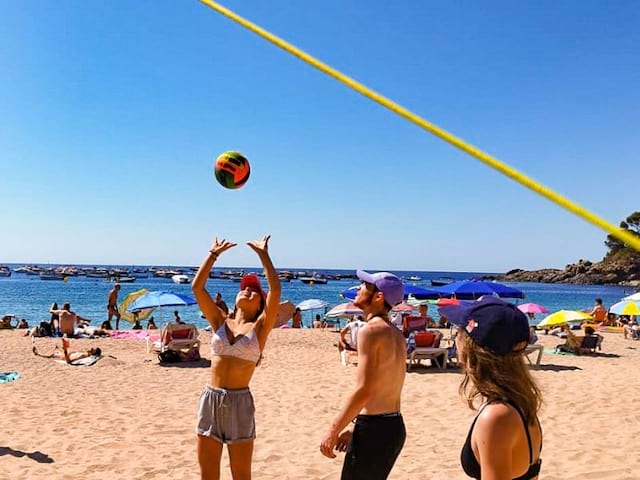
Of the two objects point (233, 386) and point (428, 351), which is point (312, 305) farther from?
point (233, 386)

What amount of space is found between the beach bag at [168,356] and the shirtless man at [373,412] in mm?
10122

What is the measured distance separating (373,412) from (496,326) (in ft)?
3.98

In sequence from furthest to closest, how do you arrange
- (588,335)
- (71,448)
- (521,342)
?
(588,335) → (71,448) → (521,342)

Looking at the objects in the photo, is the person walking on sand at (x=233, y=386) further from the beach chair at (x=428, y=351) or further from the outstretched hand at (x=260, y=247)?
the beach chair at (x=428, y=351)

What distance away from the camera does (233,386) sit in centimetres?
352

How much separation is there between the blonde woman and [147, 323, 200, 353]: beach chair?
11.2 metres

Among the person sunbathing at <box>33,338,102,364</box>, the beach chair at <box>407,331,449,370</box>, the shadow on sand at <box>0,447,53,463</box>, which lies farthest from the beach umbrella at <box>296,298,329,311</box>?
the shadow on sand at <box>0,447,53,463</box>

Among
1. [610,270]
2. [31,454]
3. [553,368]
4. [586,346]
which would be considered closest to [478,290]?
[586,346]

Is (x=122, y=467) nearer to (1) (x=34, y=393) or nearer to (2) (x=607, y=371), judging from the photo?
(1) (x=34, y=393)

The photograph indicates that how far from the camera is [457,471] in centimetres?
548

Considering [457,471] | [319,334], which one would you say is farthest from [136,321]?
[457,471]

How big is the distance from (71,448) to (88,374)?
5189 millimetres

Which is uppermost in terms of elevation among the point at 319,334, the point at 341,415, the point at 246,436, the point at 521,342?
the point at 521,342

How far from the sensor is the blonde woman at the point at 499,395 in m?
1.87
